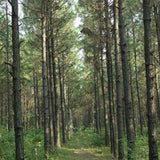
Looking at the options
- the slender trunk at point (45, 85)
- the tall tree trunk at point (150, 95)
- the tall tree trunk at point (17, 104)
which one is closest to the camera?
the tall tree trunk at point (150, 95)

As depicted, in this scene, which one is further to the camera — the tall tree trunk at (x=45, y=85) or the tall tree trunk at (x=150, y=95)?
the tall tree trunk at (x=45, y=85)

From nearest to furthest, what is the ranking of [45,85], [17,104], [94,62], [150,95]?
[150,95] → [17,104] → [45,85] → [94,62]

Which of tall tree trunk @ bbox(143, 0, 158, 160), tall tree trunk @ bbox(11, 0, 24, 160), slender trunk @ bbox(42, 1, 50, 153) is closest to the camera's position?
tall tree trunk @ bbox(143, 0, 158, 160)

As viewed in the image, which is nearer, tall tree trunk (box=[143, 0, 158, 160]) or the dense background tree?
tall tree trunk (box=[143, 0, 158, 160])

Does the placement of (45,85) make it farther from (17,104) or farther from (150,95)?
(150,95)

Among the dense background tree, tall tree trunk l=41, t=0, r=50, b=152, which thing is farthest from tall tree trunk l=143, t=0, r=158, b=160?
tall tree trunk l=41, t=0, r=50, b=152

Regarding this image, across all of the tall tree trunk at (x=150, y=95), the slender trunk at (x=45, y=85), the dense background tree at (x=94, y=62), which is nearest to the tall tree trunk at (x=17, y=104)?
the dense background tree at (x=94, y=62)

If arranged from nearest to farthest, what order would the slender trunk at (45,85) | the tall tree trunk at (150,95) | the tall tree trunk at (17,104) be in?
the tall tree trunk at (150,95), the tall tree trunk at (17,104), the slender trunk at (45,85)

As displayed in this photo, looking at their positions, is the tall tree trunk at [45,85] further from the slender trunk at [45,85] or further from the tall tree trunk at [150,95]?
the tall tree trunk at [150,95]

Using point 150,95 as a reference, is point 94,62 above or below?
above

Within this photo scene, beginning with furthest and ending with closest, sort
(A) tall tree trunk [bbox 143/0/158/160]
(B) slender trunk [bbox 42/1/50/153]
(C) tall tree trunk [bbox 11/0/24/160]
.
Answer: (B) slender trunk [bbox 42/1/50/153]
(C) tall tree trunk [bbox 11/0/24/160]
(A) tall tree trunk [bbox 143/0/158/160]

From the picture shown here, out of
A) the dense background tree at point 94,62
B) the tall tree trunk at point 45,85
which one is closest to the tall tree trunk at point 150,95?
the dense background tree at point 94,62

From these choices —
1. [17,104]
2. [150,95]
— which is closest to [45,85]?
[17,104]

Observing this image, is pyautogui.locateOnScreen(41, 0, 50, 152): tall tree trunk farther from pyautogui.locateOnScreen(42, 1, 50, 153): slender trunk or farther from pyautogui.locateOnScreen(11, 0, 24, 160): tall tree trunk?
pyautogui.locateOnScreen(11, 0, 24, 160): tall tree trunk
